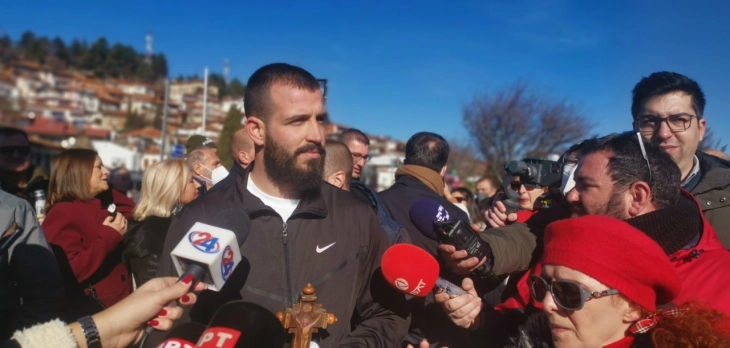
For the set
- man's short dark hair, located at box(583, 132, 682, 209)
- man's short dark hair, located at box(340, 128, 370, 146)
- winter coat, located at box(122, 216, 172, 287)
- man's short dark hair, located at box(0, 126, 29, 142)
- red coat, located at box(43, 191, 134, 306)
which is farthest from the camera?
man's short dark hair, located at box(0, 126, 29, 142)

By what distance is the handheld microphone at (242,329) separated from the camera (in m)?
1.79

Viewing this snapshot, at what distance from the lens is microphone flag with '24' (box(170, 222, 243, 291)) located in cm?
188

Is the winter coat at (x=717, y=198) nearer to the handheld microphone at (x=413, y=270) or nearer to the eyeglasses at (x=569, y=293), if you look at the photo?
the eyeglasses at (x=569, y=293)

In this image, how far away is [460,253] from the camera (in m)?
2.36

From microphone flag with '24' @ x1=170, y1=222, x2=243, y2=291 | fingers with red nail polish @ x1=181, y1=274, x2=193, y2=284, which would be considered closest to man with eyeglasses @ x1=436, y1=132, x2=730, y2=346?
microphone flag with '24' @ x1=170, y1=222, x2=243, y2=291

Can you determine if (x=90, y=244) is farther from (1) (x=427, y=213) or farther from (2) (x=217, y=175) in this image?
(1) (x=427, y=213)

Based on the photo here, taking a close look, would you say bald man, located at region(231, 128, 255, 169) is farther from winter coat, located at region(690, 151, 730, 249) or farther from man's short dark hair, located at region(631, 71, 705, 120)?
winter coat, located at region(690, 151, 730, 249)

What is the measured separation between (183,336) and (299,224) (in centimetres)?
82

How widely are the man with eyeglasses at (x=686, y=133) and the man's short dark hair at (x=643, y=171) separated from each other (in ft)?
2.54

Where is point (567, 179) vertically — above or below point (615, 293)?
above

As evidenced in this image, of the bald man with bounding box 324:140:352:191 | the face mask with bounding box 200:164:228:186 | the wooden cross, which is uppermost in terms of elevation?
the bald man with bounding box 324:140:352:191

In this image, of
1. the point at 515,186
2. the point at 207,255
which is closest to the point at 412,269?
the point at 207,255

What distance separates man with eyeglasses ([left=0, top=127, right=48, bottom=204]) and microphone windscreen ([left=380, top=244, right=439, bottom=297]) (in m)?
4.96

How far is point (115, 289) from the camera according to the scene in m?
4.43
